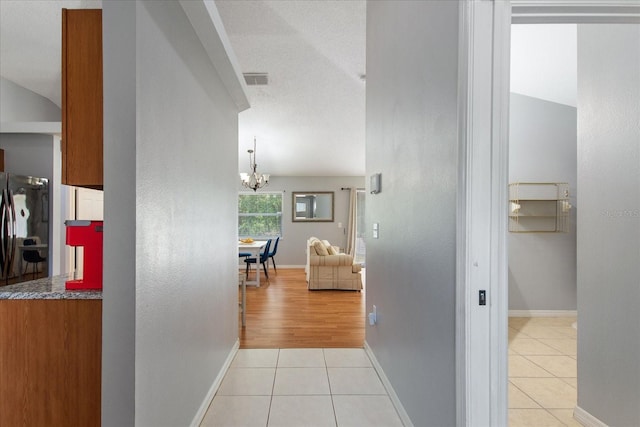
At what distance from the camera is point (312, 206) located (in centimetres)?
845

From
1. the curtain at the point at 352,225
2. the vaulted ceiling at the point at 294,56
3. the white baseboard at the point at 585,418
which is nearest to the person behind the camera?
the white baseboard at the point at 585,418

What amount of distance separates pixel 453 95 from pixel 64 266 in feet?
16.1

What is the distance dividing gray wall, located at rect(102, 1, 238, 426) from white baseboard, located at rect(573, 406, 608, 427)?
2.33 metres

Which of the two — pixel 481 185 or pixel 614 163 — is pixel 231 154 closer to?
pixel 481 185

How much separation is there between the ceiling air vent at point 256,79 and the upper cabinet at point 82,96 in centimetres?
289

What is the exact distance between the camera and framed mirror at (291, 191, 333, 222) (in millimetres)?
8430

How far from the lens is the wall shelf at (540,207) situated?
413 cm

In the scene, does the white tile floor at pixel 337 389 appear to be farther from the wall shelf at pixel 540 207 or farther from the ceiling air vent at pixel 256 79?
the ceiling air vent at pixel 256 79

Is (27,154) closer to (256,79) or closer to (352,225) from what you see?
(256,79)

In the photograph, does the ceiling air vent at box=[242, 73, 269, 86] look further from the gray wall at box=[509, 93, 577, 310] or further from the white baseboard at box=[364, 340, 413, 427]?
the white baseboard at box=[364, 340, 413, 427]

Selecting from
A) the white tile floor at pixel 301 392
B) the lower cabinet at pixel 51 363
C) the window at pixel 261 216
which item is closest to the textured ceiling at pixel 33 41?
the lower cabinet at pixel 51 363

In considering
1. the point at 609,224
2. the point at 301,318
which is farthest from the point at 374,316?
the point at 609,224

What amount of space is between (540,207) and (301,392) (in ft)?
12.7

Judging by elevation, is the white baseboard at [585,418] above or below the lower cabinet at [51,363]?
below
